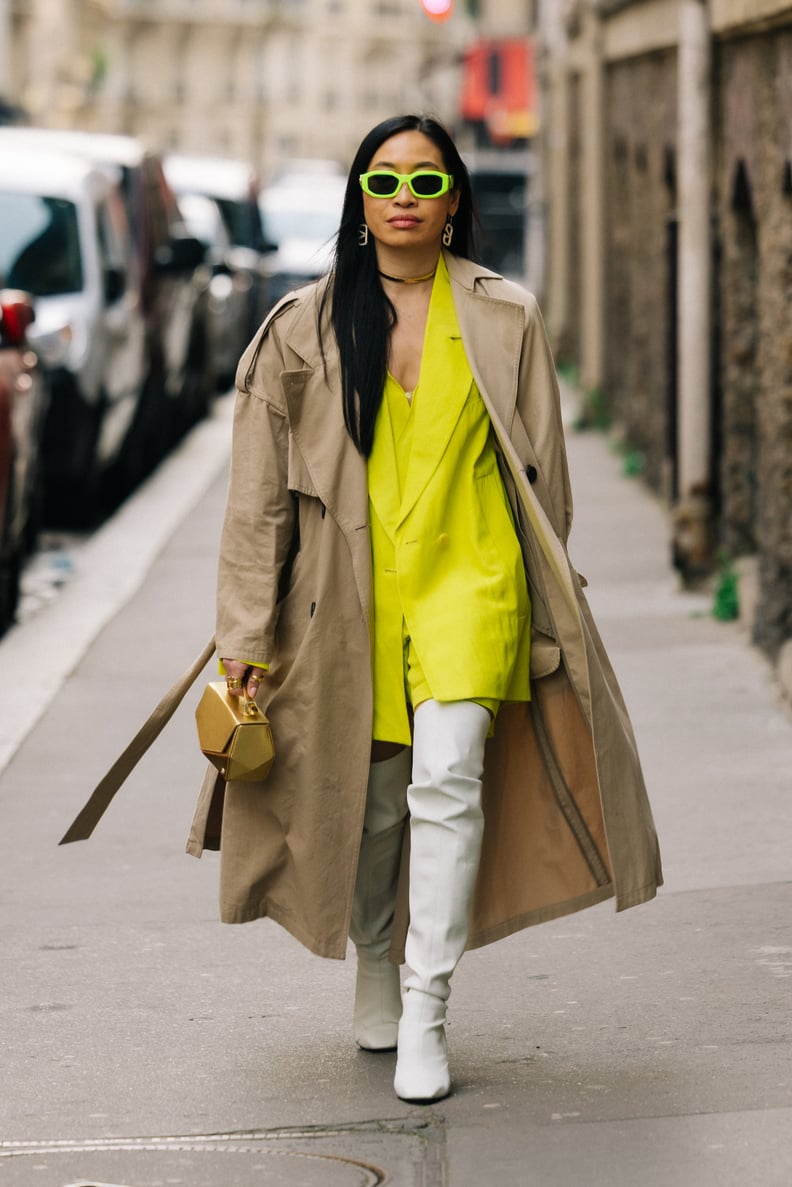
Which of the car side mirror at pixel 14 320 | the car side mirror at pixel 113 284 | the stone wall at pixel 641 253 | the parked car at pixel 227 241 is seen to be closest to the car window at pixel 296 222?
the parked car at pixel 227 241

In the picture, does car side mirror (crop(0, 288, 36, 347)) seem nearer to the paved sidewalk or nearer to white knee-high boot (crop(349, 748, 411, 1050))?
the paved sidewalk

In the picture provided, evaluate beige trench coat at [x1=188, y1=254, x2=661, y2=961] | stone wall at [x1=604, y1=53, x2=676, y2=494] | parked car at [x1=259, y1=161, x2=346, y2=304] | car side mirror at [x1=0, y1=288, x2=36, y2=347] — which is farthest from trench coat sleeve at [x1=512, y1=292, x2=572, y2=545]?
parked car at [x1=259, y1=161, x2=346, y2=304]

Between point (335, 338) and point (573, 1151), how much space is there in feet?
4.82

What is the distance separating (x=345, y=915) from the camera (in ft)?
15.1

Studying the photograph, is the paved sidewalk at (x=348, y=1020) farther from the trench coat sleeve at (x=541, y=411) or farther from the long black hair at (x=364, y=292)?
the long black hair at (x=364, y=292)

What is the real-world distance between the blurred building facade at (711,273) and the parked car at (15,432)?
9.19 ft

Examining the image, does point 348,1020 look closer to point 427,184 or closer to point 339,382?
point 339,382

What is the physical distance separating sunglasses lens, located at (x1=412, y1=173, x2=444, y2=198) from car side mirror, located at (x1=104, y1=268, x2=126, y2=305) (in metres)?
9.43

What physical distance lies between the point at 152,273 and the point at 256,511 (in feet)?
37.6

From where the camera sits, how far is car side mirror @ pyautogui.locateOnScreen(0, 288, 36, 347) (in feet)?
34.8

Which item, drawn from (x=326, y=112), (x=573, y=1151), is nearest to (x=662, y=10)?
(x=573, y=1151)

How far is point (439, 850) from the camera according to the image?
4.41m

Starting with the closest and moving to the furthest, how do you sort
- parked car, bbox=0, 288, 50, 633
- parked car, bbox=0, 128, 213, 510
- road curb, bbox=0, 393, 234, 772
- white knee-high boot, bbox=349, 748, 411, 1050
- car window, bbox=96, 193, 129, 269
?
white knee-high boot, bbox=349, 748, 411, 1050, road curb, bbox=0, 393, 234, 772, parked car, bbox=0, 288, 50, 633, car window, bbox=96, 193, 129, 269, parked car, bbox=0, 128, 213, 510

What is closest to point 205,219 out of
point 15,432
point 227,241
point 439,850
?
point 227,241
